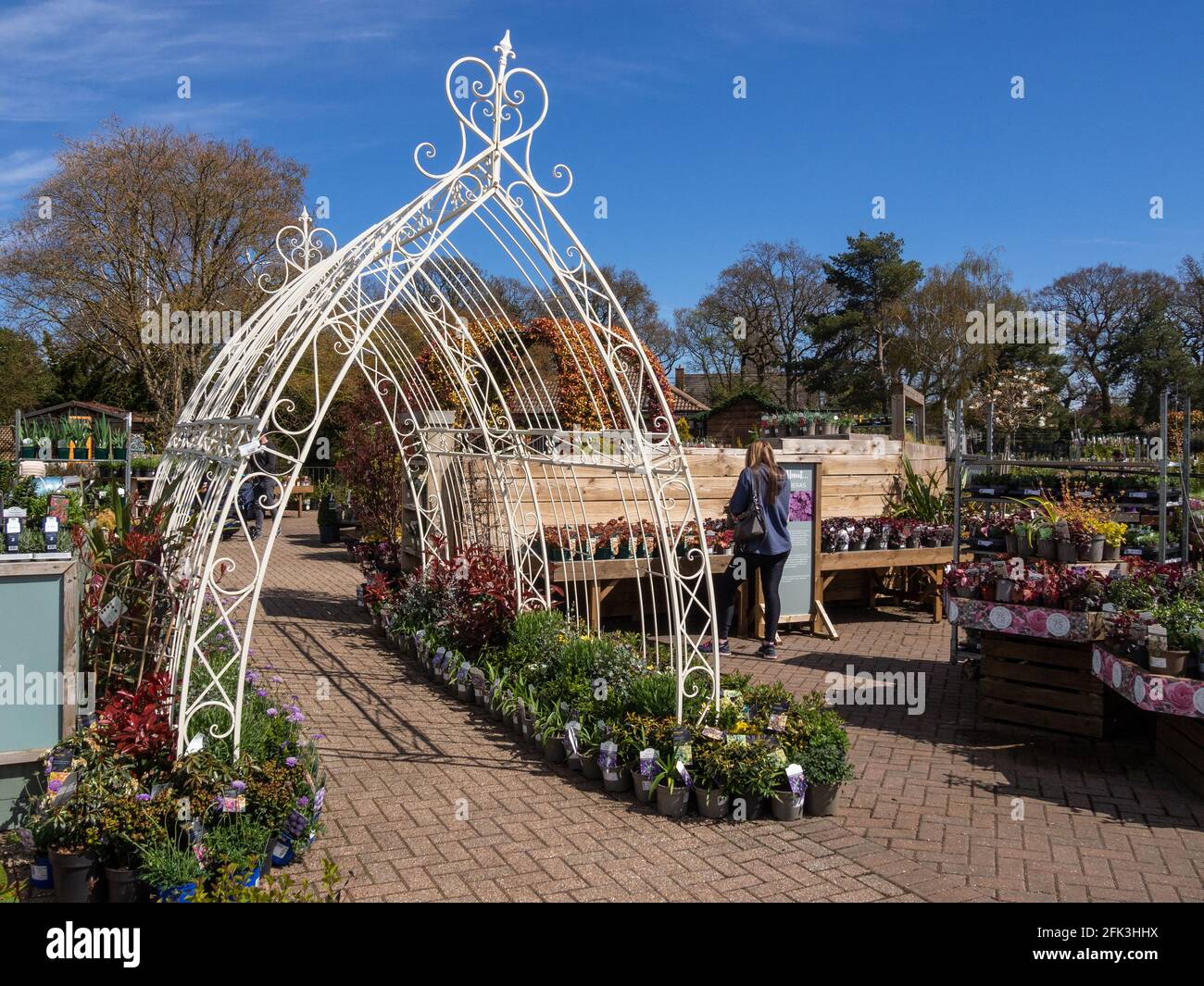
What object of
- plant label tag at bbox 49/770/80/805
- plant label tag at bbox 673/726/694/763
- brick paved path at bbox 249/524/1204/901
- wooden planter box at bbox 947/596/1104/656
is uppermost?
wooden planter box at bbox 947/596/1104/656

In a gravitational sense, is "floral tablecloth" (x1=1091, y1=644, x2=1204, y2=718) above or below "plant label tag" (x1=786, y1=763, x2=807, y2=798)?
above

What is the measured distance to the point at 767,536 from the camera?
801 cm

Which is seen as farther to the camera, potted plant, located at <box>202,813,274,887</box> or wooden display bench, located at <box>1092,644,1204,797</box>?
wooden display bench, located at <box>1092,644,1204,797</box>

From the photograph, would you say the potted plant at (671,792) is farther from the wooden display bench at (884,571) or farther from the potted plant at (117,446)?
the potted plant at (117,446)

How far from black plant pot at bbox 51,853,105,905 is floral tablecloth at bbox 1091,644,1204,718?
4.92 m

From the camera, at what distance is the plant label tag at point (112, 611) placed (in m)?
4.70

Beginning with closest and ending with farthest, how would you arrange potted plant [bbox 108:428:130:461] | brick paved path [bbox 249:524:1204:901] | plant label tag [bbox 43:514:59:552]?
1. brick paved path [bbox 249:524:1204:901]
2. plant label tag [bbox 43:514:59:552]
3. potted plant [bbox 108:428:130:461]

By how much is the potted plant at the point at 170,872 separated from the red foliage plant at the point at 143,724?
601 millimetres

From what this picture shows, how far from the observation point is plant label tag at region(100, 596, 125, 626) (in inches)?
185

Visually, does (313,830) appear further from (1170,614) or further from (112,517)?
(1170,614)

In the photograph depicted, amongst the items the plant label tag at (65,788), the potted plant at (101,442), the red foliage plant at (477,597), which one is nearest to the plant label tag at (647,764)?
the red foliage plant at (477,597)

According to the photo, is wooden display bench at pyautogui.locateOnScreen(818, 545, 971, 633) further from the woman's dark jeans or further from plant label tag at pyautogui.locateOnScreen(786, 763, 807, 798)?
plant label tag at pyautogui.locateOnScreen(786, 763, 807, 798)

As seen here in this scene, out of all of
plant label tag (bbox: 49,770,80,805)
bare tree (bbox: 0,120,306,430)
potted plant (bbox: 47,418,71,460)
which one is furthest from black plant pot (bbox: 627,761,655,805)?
bare tree (bbox: 0,120,306,430)
